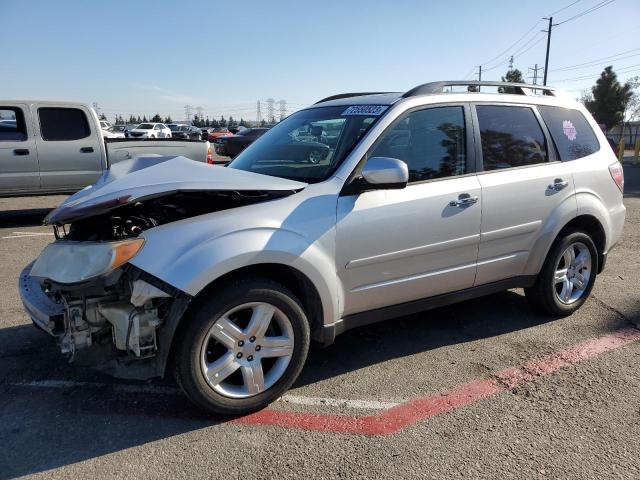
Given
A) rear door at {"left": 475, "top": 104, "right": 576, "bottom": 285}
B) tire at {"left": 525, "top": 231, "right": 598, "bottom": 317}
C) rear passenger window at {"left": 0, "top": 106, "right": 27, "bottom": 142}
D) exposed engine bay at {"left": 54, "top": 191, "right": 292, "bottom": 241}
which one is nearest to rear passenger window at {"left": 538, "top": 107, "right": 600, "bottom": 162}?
rear door at {"left": 475, "top": 104, "right": 576, "bottom": 285}

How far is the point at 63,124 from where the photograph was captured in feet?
29.0

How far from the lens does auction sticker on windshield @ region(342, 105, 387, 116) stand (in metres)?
3.47

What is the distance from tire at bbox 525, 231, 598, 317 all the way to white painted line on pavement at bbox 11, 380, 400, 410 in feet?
6.38

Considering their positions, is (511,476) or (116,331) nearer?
(511,476)

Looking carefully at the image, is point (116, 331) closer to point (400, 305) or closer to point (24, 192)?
point (400, 305)

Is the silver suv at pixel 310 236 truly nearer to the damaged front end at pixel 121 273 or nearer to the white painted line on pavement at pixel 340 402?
the damaged front end at pixel 121 273

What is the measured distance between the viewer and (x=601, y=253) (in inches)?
180

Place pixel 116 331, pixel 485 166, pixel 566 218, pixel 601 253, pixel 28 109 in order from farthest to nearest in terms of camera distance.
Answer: pixel 28 109 < pixel 601 253 < pixel 566 218 < pixel 485 166 < pixel 116 331

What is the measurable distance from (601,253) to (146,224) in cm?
390

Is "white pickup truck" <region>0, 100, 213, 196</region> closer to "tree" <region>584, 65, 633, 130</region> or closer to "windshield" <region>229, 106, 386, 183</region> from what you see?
"windshield" <region>229, 106, 386, 183</region>

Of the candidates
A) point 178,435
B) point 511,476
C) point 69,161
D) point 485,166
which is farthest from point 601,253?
point 69,161

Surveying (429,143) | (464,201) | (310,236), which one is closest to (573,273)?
(464,201)

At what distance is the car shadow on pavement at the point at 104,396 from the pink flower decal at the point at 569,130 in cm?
158

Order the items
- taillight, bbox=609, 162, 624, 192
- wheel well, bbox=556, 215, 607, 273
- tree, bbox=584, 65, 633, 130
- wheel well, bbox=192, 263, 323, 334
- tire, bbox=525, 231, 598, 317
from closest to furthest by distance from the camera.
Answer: wheel well, bbox=192, 263, 323, 334 → tire, bbox=525, 231, 598, 317 → wheel well, bbox=556, 215, 607, 273 → taillight, bbox=609, 162, 624, 192 → tree, bbox=584, 65, 633, 130
